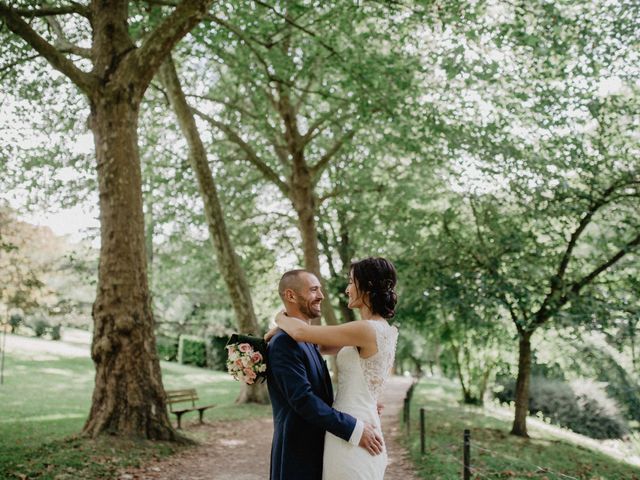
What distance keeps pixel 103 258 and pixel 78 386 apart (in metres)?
16.5

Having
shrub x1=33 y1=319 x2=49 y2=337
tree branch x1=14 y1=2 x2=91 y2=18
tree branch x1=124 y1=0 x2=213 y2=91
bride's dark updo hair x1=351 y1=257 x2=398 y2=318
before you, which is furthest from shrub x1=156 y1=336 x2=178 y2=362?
bride's dark updo hair x1=351 y1=257 x2=398 y2=318

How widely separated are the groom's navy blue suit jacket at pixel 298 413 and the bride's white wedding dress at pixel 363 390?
0.33 ft

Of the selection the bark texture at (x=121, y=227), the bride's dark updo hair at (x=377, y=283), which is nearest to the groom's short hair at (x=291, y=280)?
the bride's dark updo hair at (x=377, y=283)

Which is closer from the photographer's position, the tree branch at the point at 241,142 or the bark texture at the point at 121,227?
the bark texture at the point at 121,227

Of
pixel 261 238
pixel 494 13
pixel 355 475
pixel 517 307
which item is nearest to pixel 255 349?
pixel 355 475

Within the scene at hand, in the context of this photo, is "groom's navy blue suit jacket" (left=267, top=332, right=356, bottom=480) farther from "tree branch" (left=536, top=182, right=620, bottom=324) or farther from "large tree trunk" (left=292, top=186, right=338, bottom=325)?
"large tree trunk" (left=292, top=186, right=338, bottom=325)

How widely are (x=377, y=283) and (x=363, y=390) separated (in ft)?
2.35

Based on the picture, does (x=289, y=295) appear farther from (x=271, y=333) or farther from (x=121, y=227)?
(x=121, y=227)

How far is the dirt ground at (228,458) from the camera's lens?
8.69 m

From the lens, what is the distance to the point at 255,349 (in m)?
3.75

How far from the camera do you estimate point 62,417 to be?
48.2ft

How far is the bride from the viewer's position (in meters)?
3.50

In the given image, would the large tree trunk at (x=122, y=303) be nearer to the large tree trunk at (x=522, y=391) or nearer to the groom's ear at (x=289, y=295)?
the groom's ear at (x=289, y=295)

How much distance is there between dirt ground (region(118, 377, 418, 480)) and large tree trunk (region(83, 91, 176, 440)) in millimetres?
862
